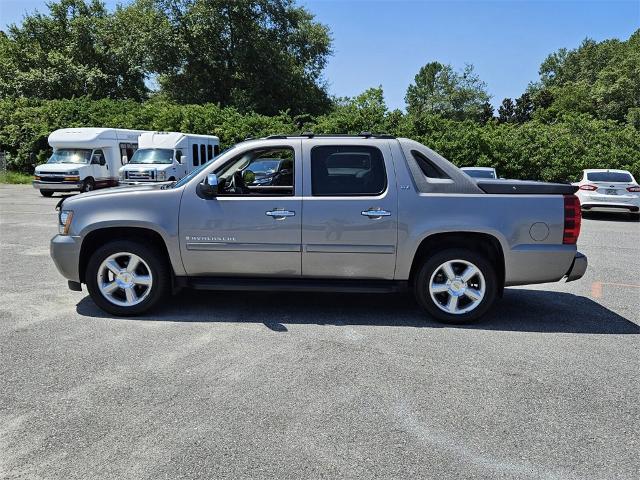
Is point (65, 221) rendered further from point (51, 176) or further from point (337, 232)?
point (51, 176)

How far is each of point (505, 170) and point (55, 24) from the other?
1588 inches

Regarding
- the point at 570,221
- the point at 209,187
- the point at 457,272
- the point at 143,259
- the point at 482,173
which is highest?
the point at 482,173

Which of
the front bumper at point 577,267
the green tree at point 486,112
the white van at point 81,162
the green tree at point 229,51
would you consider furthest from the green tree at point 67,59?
the green tree at point 486,112

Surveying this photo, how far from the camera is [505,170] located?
24.1 meters

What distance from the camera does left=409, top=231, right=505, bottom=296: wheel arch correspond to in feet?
17.9

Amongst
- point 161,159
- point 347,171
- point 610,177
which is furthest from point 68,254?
point 161,159

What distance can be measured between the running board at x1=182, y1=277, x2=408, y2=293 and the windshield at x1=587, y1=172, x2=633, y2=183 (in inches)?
515

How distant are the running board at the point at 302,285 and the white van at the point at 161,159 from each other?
15.3 meters

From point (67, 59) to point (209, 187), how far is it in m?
42.6

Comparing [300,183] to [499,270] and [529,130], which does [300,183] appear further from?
[529,130]

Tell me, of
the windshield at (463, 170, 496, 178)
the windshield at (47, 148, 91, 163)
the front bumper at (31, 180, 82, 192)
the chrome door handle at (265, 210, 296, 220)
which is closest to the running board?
the chrome door handle at (265, 210, 296, 220)

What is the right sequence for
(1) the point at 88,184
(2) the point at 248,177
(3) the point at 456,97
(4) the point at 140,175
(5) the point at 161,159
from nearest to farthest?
(2) the point at 248,177 → (4) the point at 140,175 → (5) the point at 161,159 → (1) the point at 88,184 → (3) the point at 456,97

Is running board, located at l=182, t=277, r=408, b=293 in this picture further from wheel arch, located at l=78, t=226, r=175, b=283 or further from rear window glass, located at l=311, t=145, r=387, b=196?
rear window glass, located at l=311, t=145, r=387, b=196

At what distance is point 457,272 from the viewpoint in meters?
5.50
